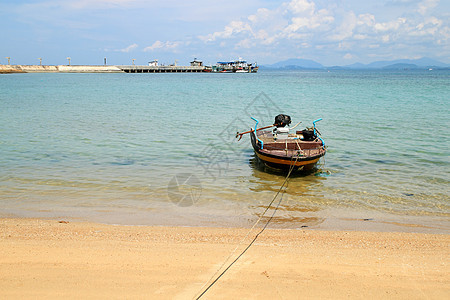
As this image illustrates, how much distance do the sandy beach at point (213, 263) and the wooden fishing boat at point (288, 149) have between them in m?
4.28

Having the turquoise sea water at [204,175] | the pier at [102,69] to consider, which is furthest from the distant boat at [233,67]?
the turquoise sea water at [204,175]

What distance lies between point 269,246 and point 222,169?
6417mm

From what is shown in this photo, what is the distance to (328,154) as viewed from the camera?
48.3ft

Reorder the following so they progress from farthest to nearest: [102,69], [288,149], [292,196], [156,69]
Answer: [102,69] < [156,69] < [288,149] < [292,196]

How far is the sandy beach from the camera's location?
15.8 feet

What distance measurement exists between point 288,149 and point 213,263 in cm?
725

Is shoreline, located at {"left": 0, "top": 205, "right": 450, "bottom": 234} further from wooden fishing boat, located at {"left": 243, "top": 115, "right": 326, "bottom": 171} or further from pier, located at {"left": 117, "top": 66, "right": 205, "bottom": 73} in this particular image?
pier, located at {"left": 117, "top": 66, "right": 205, "bottom": 73}

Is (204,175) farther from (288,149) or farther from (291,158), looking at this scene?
(288,149)

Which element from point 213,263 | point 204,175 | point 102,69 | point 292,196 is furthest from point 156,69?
point 213,263

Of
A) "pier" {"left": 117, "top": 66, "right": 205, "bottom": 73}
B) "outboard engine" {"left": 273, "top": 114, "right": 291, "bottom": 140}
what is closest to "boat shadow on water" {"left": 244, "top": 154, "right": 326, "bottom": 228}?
"outboard engine" {"left": 273, "top": 114, "right": 291, "bottom": 140}

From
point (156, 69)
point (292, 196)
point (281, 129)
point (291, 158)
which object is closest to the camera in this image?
point (292, 196)

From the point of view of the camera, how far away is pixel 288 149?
40.2 feet

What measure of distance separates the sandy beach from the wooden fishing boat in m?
4.28

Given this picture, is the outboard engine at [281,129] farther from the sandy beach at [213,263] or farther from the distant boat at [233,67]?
the distant boat at [233,67]
